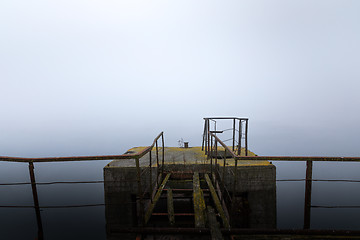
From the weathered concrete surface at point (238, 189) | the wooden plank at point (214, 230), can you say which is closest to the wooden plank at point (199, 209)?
the wooden plank at point (214, 230)

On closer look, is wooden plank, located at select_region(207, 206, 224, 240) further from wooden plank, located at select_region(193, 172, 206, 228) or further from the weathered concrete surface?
the weathered concrete surface

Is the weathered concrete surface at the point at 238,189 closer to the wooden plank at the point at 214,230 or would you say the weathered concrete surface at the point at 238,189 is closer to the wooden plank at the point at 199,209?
the wooden plank at the point at 199,209

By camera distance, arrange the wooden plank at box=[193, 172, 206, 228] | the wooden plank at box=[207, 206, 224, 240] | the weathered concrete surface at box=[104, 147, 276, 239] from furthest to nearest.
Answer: the weathered concrete surface at box=[104, 147, 276, 239] → the wooden plank at box=[193, 172, 206, 228] → the wooden plank at box=[207, 206, 224, 240]

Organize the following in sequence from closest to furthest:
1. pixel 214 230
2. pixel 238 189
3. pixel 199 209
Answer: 1. pixel 214 230
2. pixel 199 209
3. pixel 238 189

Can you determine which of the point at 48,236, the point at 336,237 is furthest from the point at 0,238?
the point at 336,237

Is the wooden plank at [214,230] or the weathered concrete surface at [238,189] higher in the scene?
the wooden plank at [214,230]

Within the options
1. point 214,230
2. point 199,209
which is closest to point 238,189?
point 199,209

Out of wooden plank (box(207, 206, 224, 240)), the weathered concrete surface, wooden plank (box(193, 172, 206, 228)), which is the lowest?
the weathered concrete surface

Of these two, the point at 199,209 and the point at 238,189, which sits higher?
the point at 199,209

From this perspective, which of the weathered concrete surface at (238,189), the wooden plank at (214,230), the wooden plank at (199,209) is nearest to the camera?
the wooden plank at (214,230)

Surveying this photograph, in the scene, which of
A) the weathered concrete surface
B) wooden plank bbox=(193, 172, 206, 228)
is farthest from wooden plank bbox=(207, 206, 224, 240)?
the weathered concrete surface

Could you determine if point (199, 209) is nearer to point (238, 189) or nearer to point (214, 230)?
point (214, 230)

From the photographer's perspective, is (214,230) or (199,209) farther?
(199,209)

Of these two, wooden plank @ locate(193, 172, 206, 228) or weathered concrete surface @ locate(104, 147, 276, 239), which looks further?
weathered concrete surface @ locate(104, 147, 276, 239)
